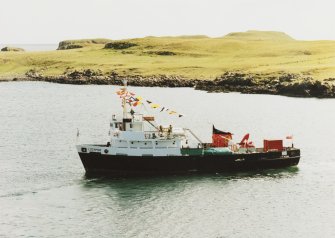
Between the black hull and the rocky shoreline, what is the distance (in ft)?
266

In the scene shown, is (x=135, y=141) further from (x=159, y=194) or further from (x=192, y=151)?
(x=159, y=194)

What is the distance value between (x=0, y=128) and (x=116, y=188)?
1737 inches

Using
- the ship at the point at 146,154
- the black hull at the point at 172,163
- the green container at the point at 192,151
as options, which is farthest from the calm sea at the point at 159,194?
the green container at the point at 192,151

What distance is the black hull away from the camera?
220 ft

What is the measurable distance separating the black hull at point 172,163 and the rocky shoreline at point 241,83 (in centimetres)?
8100

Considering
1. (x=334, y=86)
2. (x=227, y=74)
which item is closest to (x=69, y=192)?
(x=334, y=86)

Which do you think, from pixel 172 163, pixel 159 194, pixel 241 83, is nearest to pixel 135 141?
pixel 172 163

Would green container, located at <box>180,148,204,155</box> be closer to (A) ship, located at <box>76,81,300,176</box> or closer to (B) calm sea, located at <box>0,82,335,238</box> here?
(A) ship, located at <box>76,81,300,176</box>

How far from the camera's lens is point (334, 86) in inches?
5812

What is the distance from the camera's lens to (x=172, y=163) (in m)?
67.9

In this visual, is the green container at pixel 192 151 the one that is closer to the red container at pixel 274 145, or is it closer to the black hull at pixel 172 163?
the black hull at pixel 172 163

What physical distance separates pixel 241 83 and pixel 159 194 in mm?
109672

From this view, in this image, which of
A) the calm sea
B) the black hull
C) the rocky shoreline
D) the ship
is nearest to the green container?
the ship

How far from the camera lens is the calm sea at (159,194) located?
50500mm
